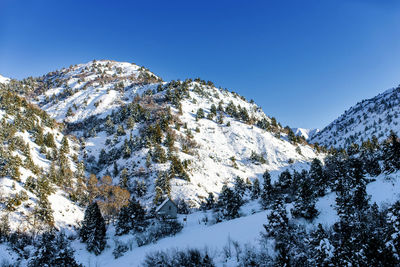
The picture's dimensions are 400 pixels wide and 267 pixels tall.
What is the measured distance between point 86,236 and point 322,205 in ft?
147

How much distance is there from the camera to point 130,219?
45.4 m

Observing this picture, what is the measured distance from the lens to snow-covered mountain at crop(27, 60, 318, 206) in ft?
242

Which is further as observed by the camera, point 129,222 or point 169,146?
point 169,146

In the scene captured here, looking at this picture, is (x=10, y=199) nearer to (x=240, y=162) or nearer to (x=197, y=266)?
(x=197, y=266)

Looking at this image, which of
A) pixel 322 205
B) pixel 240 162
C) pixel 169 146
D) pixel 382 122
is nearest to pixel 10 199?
pixel 169 146

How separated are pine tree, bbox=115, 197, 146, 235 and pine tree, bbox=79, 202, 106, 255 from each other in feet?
13.2

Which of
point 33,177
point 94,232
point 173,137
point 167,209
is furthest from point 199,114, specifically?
point 94,232

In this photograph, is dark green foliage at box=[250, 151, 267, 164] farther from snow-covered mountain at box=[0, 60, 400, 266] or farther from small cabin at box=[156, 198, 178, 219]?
small cabin at box=[156, 198, 178, 219]

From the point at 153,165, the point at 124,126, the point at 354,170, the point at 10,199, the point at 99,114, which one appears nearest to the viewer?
the point at 354,170

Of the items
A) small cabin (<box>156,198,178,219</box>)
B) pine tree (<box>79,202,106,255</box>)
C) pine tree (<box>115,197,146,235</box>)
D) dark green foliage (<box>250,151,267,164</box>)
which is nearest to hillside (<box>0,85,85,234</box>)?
pine tree (<box>79,202,106,255</box>)

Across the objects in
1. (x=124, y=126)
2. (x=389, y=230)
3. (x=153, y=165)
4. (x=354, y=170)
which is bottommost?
(x=389, y=230)

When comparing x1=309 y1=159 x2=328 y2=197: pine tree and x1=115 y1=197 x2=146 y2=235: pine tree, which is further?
x1=115 y1=197 x2=146 y2=235: pine tree

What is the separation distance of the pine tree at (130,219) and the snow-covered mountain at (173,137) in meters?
15.0

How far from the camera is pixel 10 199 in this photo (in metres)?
45.8
